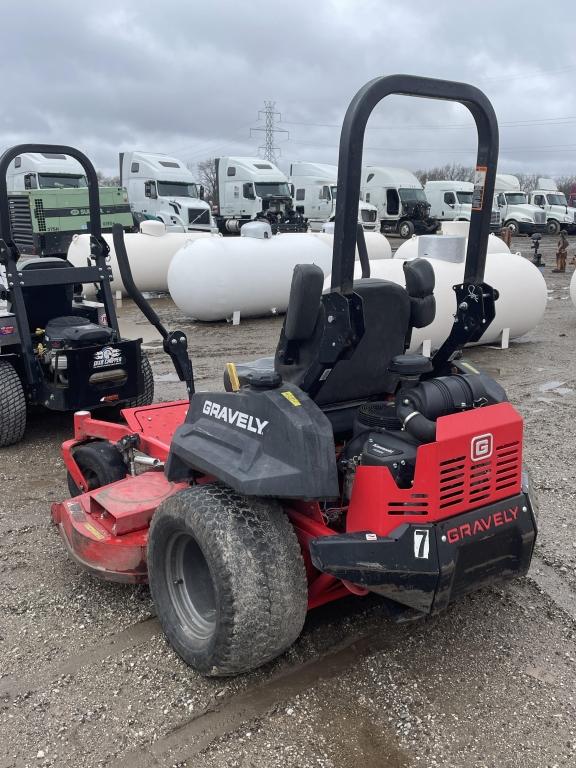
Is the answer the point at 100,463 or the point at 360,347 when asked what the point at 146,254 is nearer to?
the point at 100,463

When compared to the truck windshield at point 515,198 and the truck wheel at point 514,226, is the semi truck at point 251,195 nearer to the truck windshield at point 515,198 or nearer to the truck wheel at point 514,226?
the truck wheel at point 514,226

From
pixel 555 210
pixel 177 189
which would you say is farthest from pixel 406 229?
pixel 177 189

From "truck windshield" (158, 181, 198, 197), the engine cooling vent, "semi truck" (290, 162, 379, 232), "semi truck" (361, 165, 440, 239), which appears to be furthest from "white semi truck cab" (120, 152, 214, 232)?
the engine cooling vent

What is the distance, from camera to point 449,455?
239 cm

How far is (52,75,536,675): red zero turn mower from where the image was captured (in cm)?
241

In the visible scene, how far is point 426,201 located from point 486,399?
96.7 ft

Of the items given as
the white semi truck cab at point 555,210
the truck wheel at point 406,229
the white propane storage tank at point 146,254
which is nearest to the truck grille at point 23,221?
the white propane storage tank at point 146,254

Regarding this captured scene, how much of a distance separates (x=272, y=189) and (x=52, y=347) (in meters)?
21.4

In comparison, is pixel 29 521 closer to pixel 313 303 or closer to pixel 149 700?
pixel 149 700

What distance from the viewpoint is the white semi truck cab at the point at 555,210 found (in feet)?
103

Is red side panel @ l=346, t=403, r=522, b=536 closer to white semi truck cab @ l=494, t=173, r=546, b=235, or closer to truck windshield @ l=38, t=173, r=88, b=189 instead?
truck windshield @ l=38, t=173, r=88, b=189

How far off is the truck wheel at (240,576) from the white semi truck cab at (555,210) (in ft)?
105

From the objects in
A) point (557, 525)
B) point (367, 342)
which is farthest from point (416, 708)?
point (557, 525)

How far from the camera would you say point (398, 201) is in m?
29.8
